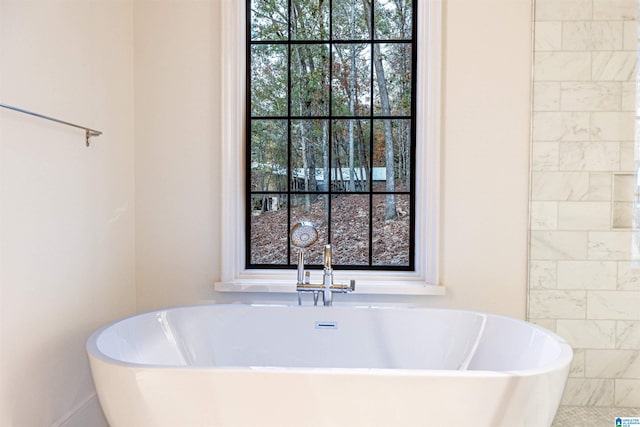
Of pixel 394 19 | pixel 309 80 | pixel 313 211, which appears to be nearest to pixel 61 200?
pixel 313 211

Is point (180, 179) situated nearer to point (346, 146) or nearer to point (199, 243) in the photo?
point (199, 243)

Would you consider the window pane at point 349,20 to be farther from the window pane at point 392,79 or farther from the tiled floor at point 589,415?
the tiled floor at point 589,415

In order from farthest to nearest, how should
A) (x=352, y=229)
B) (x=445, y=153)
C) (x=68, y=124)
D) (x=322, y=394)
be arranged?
(x=352, y=229) → (x=445, y=153) → (x=68, y=124) → (x=322, y=394)

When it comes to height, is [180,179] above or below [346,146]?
below

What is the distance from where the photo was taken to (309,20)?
2.49 meters

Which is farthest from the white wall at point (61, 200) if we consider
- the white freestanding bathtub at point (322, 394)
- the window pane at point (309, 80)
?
the window pane at point (309, 80)

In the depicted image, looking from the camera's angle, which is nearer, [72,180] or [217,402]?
[217,402]

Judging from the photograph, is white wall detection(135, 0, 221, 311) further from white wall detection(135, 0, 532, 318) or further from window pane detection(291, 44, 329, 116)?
window pane detection(291, 44, 329, 116)

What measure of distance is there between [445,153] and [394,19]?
81cm

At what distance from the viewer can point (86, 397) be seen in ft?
6.53

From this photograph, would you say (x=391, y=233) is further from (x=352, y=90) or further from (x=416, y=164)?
(x=352, y=90)

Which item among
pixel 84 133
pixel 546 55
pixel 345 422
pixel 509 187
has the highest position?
pixel 546 55

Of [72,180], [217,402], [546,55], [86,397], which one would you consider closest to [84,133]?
[72,180]

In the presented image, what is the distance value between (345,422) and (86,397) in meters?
1.33
